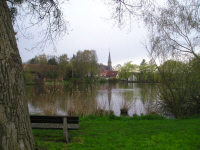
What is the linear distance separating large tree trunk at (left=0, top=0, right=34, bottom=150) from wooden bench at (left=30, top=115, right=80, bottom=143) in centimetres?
123

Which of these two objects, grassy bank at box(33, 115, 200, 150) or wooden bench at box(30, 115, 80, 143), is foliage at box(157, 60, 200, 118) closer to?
grassy bank at box(33, 115, 200, 150)

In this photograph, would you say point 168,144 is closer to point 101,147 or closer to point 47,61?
point 101,147

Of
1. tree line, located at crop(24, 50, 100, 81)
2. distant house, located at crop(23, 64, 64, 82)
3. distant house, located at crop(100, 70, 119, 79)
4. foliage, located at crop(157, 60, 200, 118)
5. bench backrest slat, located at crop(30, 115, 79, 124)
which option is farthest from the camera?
distant house, located at crop(100, 70, 119, 79)

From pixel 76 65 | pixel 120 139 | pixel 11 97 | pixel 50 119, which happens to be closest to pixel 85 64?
pixel 76 65

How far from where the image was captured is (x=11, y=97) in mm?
2463

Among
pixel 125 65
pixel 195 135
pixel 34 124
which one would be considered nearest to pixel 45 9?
pixel 34 124

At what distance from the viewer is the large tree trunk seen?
2352 mm

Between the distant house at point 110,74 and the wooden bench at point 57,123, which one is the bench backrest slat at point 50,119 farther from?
the distant house at point 110,74

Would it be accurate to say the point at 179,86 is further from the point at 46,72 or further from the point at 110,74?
the point at 110,74

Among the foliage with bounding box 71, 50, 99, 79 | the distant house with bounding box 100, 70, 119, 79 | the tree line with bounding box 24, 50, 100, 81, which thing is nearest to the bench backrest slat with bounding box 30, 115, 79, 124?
the tree line with bounding box 24, 50, 100, 81

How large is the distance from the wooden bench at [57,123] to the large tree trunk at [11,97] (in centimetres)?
123

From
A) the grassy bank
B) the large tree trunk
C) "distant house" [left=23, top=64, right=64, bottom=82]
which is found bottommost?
the grassy bank

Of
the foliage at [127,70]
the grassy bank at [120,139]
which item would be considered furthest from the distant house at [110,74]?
the grassy bank at [120,139]

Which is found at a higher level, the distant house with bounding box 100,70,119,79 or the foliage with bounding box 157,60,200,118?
the distant house with bounding box 100,70,119,79
